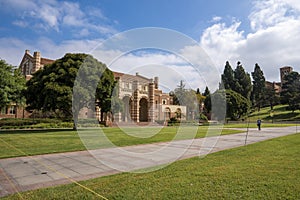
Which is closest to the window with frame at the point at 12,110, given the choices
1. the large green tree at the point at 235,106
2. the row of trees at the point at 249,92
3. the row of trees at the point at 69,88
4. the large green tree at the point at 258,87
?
the row of trees at the point at 69,88

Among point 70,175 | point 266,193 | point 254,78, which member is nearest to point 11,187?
point 70,175

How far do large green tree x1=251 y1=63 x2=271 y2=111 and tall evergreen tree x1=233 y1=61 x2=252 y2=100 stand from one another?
8066 mm

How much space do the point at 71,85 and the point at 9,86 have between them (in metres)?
12.2

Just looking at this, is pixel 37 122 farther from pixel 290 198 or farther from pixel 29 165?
pixel 290 198

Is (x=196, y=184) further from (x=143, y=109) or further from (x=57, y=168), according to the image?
(x=143, y=109)

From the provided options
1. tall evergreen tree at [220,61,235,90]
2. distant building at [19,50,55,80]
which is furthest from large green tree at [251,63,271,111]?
distant building at [19,50,55,80]

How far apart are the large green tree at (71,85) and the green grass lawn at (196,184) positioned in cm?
1412

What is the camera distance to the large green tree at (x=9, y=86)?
86.5 feet

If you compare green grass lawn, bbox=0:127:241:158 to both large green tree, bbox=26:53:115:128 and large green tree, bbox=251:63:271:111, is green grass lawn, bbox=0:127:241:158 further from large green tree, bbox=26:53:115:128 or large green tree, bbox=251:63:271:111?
large green tree, bbox=251:63:271:111

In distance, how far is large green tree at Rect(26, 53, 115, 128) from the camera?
20.0m

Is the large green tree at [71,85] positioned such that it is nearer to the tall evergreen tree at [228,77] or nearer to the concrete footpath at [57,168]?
the concrete footpath at [57,168]

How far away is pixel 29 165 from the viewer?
26.1 feet

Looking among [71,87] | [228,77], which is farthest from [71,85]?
[228,77]

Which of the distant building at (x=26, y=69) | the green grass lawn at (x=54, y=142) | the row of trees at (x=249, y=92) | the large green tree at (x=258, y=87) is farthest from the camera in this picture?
the large green tree at (x=258, y=87)
